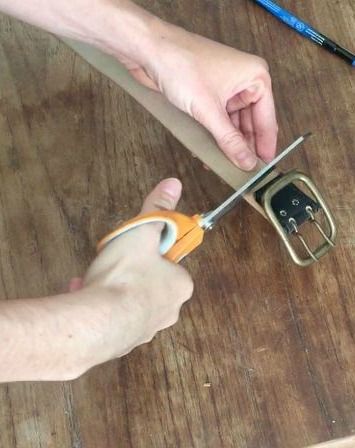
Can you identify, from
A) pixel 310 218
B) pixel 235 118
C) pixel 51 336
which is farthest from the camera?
pixel 235 118

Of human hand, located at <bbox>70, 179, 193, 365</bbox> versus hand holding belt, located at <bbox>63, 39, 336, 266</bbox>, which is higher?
hand holding belt, located at <bbox>63, 39, 336, 266</bbox>

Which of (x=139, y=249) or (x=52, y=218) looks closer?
(x=139, y=249)

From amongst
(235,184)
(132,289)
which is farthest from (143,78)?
(132,289)

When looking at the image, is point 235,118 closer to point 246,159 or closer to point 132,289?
point 246,159

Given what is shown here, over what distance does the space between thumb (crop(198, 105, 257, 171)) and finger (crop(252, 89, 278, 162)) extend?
2cm

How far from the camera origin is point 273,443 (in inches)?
24.7

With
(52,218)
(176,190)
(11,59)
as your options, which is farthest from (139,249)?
(11,59)

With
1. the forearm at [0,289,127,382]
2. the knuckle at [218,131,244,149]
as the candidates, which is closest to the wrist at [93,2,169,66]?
the knuckle at [218,131,244,149]

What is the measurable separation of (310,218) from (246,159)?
9 centimetres

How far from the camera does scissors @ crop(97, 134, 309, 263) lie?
0.56 metres

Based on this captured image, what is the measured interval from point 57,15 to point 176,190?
0.23 meters

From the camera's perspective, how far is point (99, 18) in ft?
2.21

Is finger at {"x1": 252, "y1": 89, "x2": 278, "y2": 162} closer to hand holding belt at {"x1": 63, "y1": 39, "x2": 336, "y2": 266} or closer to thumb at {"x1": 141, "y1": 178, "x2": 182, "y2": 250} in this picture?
hand holding belt at {"x1": 63, "y1": 39, "x2": 336, "y2": 266}

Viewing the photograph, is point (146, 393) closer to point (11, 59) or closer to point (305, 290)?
point (305, 290)
